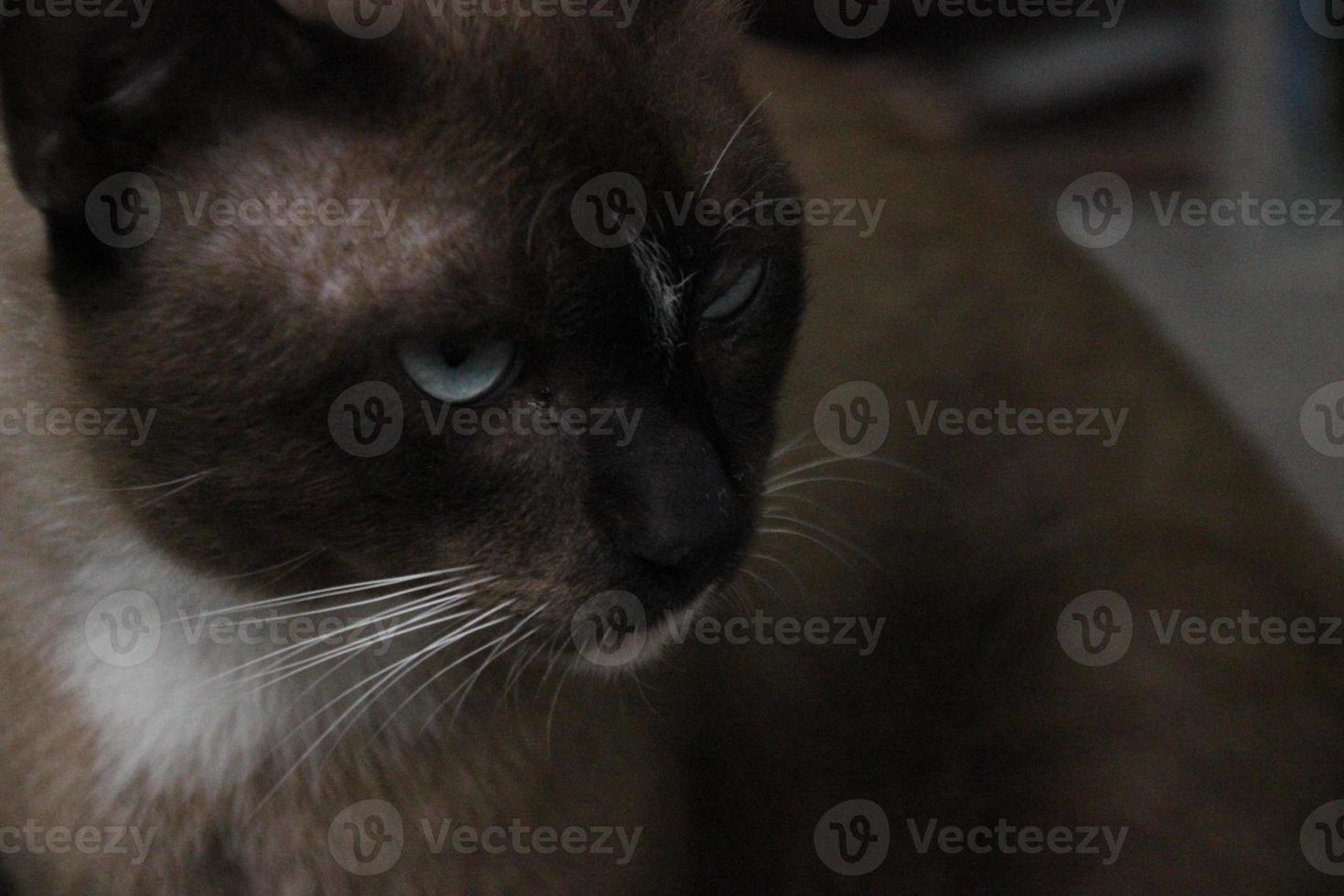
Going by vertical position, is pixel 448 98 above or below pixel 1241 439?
above

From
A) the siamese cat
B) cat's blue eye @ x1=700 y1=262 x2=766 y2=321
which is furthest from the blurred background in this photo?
cat's blue eye @ x1=700 y1=262 x2=766 y2=321

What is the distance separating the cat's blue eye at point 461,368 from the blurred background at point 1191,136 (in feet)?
3.39

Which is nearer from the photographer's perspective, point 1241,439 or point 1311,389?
point 1241,439

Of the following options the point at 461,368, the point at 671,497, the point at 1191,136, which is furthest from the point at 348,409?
the point at 1191,136

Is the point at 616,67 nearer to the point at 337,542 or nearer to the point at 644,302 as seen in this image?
the point at 644,302

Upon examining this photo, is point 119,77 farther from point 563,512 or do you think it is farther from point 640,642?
point 640,642

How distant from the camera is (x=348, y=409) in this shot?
2.63 ft

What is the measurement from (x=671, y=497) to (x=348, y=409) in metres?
0.19

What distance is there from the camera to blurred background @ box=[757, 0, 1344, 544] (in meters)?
1.75

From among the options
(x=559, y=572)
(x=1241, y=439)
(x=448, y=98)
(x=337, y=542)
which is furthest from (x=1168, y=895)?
(x=448, y=98)

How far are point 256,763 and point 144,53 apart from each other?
485 millimetres

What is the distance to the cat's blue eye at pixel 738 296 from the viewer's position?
93cm

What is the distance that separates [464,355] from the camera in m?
0.79

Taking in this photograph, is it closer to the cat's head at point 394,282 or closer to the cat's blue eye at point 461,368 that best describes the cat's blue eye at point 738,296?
the cat's head at point 394,282
